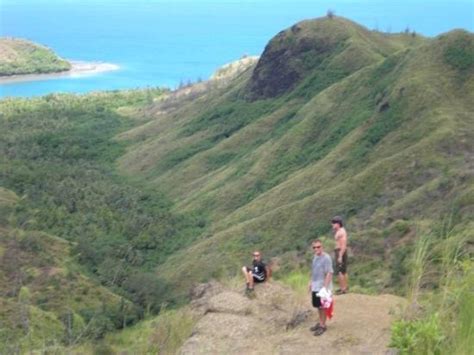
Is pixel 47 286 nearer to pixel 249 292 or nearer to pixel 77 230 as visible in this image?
pixel 77 230

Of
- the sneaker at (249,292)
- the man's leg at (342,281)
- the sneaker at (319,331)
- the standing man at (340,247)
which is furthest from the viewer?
the sneaker at (249,292)

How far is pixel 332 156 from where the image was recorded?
69312 millimetres

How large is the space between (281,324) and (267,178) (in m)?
64.3

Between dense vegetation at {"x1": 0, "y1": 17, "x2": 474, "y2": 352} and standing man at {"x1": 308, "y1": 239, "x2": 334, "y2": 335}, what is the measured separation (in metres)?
2.76

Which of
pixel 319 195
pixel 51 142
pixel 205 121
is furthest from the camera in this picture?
pixel 51 142

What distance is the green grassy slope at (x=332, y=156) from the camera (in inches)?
1896

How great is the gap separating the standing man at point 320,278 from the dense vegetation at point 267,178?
9.05ft

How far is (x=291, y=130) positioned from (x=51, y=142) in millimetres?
53777

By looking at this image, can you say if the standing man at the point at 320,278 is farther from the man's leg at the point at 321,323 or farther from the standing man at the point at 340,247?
the standing man at the point at 340,247

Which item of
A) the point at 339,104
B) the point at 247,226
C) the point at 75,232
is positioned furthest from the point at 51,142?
the point at 247,226

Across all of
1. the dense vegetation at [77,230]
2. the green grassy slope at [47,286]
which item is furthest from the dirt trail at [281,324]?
the green grassy slope at [47,286]

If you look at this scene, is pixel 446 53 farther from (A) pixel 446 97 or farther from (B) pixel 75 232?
(B) pixel 75 232

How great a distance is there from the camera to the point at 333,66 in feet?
327

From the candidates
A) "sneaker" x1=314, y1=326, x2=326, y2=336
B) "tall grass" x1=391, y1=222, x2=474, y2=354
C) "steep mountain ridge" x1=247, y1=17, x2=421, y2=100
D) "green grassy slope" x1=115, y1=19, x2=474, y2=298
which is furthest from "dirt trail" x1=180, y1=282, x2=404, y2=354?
"steep mountain ridge" x1=247, y1=17, x2=421, y2=100
